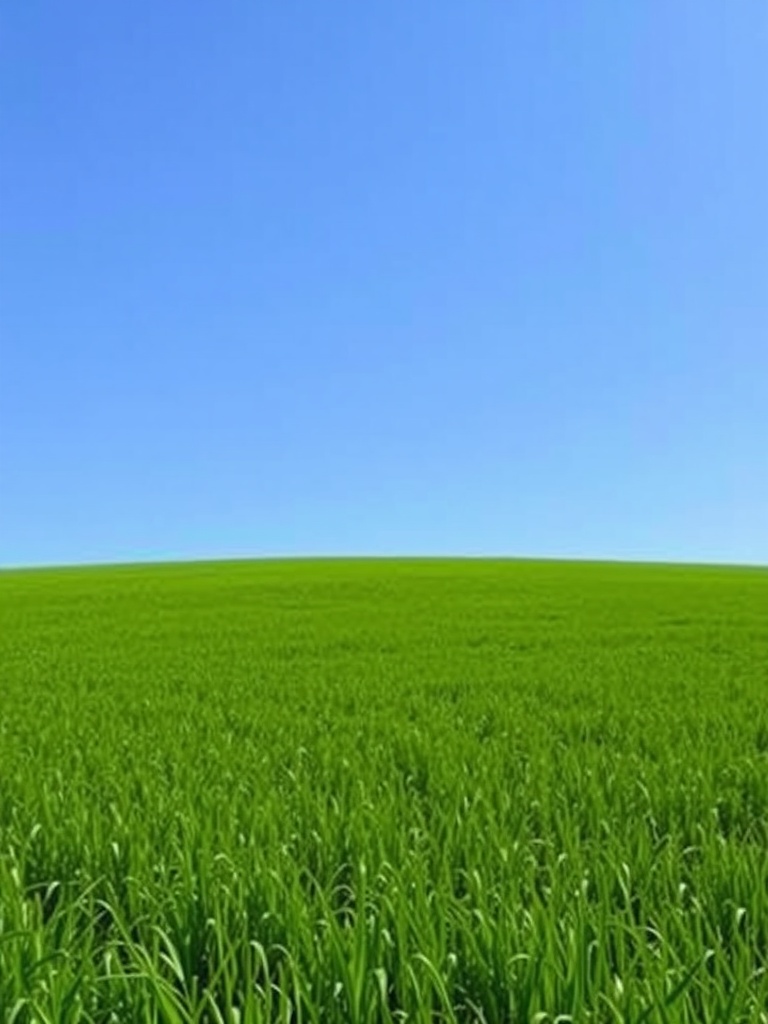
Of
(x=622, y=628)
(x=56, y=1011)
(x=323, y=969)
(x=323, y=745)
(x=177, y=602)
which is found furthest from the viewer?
(x=177, y=602)

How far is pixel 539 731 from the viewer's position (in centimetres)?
845

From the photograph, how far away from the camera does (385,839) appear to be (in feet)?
14.9

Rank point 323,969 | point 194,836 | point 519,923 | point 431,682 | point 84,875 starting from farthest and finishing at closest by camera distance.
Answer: point 431,682, point 194,836, point 84,875, point 519,923, point 323,969

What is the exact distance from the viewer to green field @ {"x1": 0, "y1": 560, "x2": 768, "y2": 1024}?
9.16 ft

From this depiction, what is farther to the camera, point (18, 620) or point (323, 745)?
point (18, 620)

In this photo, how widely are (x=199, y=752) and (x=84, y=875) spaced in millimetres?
3287

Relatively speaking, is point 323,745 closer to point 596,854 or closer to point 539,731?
point 539,731

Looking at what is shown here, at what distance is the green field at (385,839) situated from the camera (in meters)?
2.79

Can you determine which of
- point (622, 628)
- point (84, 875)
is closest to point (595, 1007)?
point (84, 875)

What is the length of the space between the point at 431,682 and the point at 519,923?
29.1 ft

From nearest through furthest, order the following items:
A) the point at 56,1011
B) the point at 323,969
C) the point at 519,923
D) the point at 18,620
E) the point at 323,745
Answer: the point at 56,1011
the point at 323,969
the point at 519,923
the point at 323,745
the point at 18,620

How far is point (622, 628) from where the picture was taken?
21.0m

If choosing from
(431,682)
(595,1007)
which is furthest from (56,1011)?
(431,682)

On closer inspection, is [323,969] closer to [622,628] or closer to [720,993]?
[720,993]
